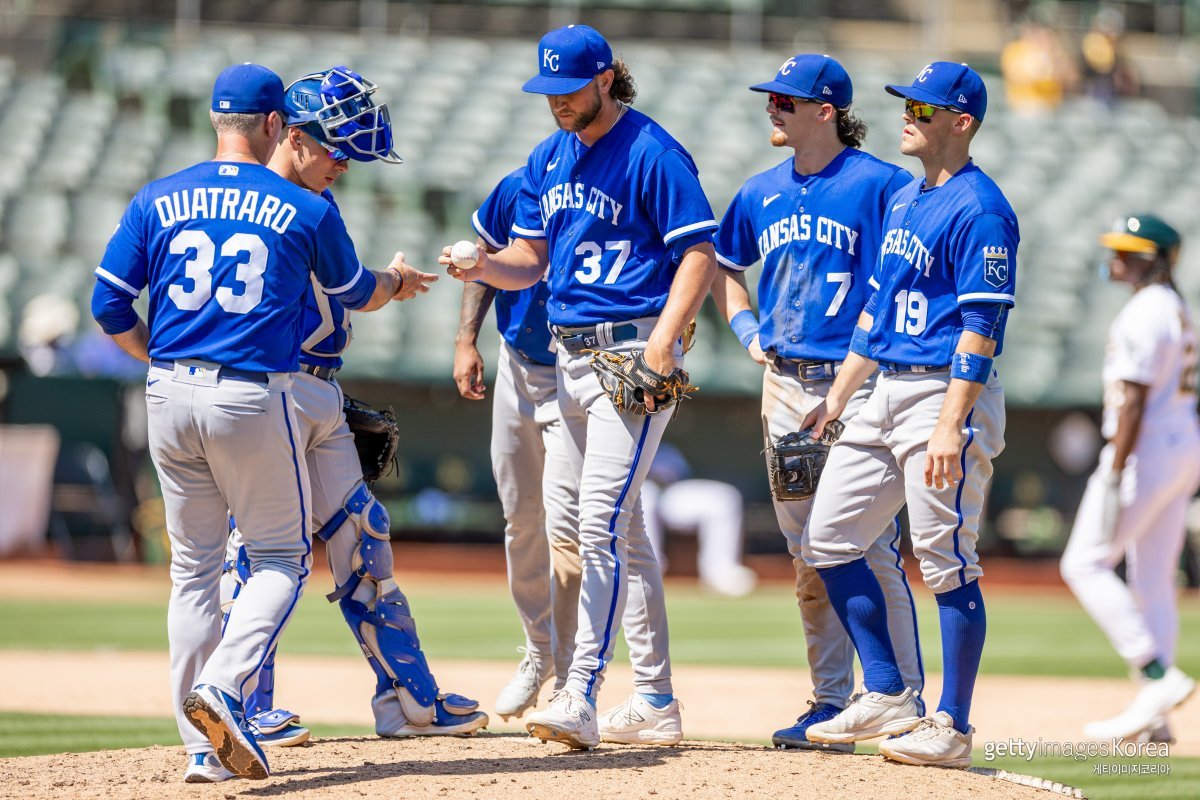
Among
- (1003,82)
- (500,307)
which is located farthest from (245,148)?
(1003,82)

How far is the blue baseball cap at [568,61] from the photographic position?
492 centimetres

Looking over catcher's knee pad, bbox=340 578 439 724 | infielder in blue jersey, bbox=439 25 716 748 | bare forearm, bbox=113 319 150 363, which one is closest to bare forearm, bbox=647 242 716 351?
infielder in blue jersey, bbox=439 25 716 748

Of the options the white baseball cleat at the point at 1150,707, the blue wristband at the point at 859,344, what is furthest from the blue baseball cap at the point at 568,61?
the white baseball cleat at the point at 1150,707

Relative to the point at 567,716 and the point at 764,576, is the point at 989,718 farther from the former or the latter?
the point at 764,576

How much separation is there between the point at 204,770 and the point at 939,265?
8.79 ft

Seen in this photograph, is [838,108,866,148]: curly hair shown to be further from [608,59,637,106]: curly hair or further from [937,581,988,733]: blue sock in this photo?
[937,581,988,733]: blue sock

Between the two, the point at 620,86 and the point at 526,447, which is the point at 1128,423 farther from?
the point at 620,86

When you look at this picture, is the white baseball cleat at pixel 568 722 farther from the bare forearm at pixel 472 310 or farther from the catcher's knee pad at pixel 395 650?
the bare forearm at pixel 472 310

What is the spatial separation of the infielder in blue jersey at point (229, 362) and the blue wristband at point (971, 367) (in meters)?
1.77

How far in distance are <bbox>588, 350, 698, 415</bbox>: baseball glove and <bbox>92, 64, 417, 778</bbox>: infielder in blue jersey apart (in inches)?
30.6

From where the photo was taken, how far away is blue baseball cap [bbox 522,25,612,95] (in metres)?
4.92

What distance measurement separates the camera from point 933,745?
15.9 ft

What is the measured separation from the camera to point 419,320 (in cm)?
1662

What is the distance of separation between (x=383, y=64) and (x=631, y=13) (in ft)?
10.8
